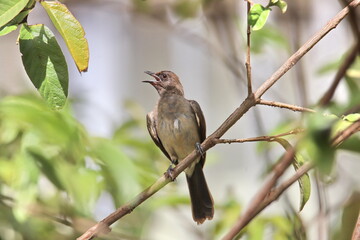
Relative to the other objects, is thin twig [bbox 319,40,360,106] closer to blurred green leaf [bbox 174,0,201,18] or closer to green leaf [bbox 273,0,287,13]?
green leaf [bbox 273,0,287,13]

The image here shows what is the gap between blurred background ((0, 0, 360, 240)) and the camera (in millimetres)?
3209

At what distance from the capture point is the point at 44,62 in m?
1.65

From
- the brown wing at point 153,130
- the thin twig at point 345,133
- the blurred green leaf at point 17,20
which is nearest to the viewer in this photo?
the thin twig at point 345,133

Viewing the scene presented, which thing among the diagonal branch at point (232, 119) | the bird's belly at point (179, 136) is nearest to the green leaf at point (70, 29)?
the diagonal branch at point (232, 119)

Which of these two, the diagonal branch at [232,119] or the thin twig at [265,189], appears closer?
the thin twig at [265,189]

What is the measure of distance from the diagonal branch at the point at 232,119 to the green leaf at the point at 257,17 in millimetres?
157

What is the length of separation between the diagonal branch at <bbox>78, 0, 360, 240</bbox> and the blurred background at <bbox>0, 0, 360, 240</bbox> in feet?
2.97

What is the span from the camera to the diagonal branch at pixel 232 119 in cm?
149

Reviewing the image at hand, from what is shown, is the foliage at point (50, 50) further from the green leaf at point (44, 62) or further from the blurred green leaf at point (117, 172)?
the blurred green leaf at point (117, 172)

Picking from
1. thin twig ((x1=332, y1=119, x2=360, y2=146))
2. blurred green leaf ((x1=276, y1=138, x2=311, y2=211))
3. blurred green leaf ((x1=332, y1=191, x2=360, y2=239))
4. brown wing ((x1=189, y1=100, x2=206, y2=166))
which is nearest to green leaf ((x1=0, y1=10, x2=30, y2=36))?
blurred green leaf ((x1=276, y1=138, x2=311, y2=211))

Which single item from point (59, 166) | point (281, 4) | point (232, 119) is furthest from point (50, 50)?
point (59, 166)

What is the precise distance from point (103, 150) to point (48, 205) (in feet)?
2.77

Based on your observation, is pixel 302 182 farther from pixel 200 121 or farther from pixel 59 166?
pixel 200 121

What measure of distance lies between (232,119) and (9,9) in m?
0.58
